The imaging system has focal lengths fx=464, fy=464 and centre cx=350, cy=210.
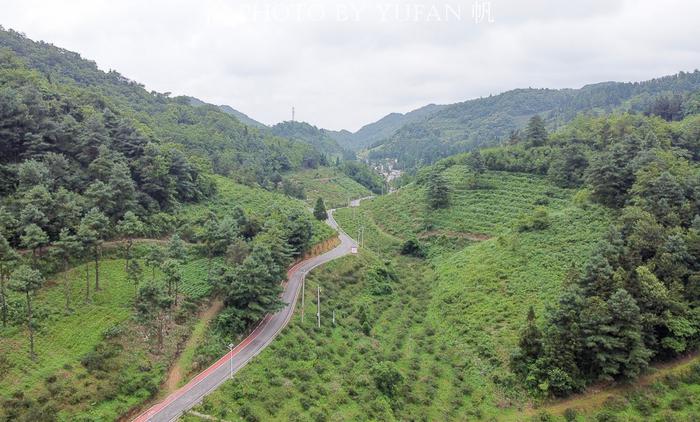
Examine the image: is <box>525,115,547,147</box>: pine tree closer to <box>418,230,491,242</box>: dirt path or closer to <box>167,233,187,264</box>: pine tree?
<box>418,230,491,242</box>: dirt path

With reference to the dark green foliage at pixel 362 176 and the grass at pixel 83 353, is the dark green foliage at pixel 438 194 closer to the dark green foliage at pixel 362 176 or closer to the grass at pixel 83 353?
the grass at pixel 83 353

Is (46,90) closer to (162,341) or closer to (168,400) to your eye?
(162,341)

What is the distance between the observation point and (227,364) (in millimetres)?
31375

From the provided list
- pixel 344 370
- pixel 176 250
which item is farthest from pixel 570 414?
pixel 176 250

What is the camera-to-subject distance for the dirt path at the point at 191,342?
28703 mm

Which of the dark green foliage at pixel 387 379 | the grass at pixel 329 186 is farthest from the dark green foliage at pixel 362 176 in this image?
the dark green foliage at pixel 387 379

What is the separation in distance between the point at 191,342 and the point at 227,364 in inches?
131

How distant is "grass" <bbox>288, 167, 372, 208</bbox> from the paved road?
57953 mm

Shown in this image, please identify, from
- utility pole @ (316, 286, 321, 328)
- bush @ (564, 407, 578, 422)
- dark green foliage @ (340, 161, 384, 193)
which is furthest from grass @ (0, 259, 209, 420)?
dark green foliage @ (340, 161, 384, 193)

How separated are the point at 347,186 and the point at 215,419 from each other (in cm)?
10186

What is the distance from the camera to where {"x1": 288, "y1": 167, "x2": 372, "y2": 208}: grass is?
107875mm

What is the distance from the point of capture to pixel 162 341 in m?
31.5

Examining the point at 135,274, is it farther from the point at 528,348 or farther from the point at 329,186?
the point at 329,186

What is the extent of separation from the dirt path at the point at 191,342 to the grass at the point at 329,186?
6259 centimetres
